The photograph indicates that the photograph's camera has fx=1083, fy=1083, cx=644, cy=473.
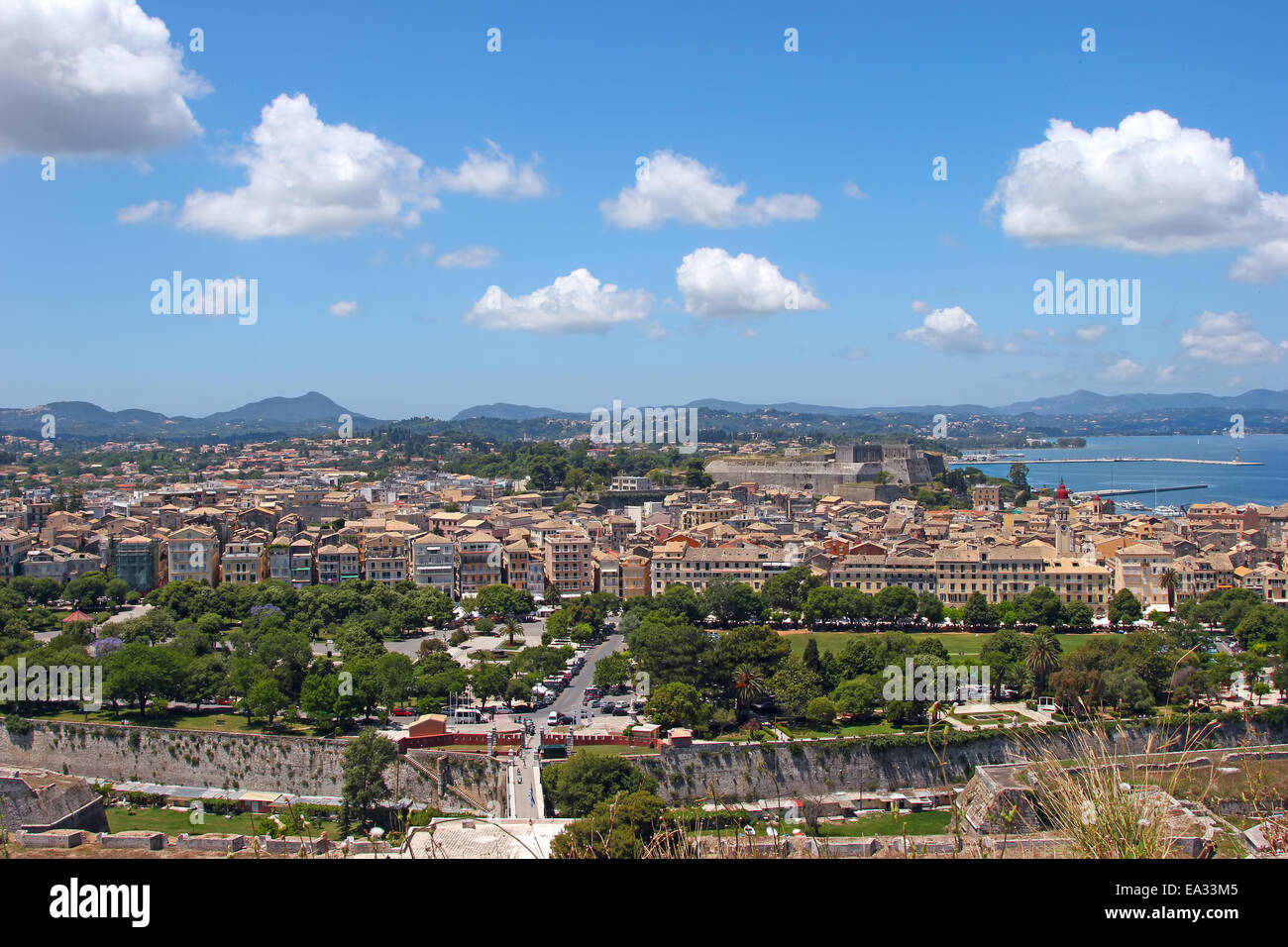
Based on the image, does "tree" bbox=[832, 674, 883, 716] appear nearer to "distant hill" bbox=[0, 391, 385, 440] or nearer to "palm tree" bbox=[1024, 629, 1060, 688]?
"palm tree" bbox=[1024, 629, 1060, 688]

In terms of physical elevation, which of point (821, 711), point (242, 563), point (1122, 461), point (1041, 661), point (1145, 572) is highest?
point (1122, 461)

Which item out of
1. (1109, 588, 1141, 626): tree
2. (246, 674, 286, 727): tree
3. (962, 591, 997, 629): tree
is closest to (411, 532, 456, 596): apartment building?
(246, 674, 286, 727): tree

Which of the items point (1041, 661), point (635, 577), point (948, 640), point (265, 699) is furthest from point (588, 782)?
point (635, 577)

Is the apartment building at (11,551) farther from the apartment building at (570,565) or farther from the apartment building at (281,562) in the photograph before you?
the apartment building at (570,565)

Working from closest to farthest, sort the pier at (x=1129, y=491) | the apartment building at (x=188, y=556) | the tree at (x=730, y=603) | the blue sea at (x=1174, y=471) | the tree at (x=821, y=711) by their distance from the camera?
the tree at (x=821, y=711) → the tree at (x=730, y=603) → the apartment building at (x=188, y=556) → the pier at (x=1129, y=491) → the blue sea at (x=1174, y=471)

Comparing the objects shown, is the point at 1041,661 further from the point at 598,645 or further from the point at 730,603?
the point at 598,645

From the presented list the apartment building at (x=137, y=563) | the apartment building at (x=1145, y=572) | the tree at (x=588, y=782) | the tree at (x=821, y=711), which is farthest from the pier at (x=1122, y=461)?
the tree at (x=588, y=782)
